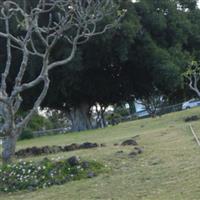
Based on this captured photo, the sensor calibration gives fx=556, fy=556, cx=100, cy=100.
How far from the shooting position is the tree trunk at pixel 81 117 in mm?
32934

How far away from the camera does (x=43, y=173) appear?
9195 millimetres

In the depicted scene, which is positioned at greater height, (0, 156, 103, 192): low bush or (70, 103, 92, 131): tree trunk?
(70, 103, 92, 131): tree trunk

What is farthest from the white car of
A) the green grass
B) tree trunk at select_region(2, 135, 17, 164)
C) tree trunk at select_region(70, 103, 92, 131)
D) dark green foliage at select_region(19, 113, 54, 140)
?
tree trunk at select_region(2, 135, 17, 164)

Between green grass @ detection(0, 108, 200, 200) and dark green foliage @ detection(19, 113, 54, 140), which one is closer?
green grass @ detection(0, 108, 200, 200)

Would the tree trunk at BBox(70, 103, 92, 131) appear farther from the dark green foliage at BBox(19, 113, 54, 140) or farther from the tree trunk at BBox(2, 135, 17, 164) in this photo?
the tree trunk at BBox(2, 135, 17, 164)

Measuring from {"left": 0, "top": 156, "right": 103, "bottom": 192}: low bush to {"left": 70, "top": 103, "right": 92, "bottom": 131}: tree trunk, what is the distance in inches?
904

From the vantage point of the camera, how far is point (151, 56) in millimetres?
29000

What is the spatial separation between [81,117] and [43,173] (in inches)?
951

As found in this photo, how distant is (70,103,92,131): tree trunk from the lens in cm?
3293

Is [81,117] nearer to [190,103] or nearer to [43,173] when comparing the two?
[190,103]

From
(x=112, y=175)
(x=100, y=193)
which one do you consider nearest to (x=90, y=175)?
(x=112, y=175)

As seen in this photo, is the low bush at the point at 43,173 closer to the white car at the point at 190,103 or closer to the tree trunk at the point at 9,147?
the tree trunk at the point at 9,147

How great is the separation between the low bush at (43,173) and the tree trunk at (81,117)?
23.0m

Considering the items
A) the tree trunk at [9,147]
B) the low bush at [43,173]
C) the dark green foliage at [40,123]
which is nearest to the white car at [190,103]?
the dark green foliage at [40,123]
